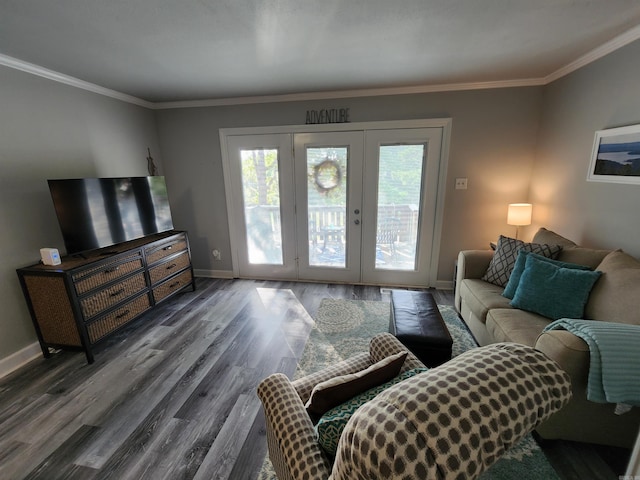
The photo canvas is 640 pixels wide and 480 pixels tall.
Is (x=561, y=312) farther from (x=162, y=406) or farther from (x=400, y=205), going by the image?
(x=162, y=406)

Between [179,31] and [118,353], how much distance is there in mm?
2494

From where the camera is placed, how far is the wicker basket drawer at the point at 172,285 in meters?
2.87

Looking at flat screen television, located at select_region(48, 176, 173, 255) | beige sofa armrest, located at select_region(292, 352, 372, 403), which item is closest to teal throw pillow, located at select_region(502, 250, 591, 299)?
beige sofa armrest, located at select_region(292, 352, 372, 403)

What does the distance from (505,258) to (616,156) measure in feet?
3.34

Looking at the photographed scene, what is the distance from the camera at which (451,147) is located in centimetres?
304

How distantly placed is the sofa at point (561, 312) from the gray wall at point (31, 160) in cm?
362

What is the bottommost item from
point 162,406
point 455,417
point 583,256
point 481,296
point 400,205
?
point 162,406

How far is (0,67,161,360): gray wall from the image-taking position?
208 centimetres

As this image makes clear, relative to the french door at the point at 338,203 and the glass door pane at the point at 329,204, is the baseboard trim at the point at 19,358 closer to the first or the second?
the french door at the point at 338,203

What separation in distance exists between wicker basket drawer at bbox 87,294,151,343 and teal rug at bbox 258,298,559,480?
1.66 m

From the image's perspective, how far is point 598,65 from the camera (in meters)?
2.14

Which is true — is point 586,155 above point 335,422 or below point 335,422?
above

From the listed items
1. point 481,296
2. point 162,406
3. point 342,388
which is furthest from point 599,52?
point 162,406

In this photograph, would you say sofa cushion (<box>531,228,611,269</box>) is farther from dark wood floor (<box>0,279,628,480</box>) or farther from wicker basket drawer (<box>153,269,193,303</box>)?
wicker basket drawer (<box>153,269,193,303</box>)
